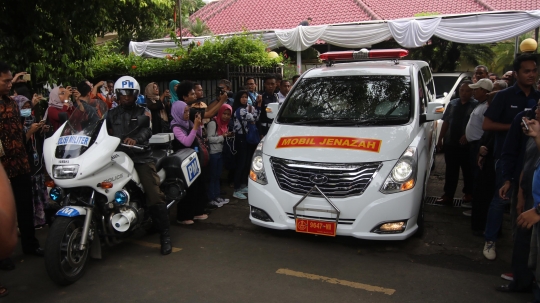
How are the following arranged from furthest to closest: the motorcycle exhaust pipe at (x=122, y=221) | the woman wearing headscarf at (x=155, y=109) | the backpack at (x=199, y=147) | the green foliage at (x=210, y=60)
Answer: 1. the green foliage at (x=210, y=60)
2. the woman wearing headscarf at (x=155, y=109)
3. the backpack at (x=199, y=147)
4. the motorcycle exhaust pipe at (x=122, y=221)

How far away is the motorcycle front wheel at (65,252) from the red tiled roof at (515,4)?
17659mm

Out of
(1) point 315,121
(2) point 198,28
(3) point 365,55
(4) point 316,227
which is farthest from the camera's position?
(2) point 198,28

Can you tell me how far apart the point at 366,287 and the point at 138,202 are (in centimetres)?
250

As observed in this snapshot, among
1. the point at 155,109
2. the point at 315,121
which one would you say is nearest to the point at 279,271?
the point at 315,121

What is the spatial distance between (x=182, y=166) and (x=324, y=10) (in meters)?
15.8

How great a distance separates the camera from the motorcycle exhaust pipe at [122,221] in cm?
438

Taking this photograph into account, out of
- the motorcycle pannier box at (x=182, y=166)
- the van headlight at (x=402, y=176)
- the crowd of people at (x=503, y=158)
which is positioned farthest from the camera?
the motorcycle pannier box at (x=182, y=166)

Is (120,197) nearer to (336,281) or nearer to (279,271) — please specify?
(279,271)

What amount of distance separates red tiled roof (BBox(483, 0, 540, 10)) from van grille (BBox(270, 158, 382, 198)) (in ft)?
50.8

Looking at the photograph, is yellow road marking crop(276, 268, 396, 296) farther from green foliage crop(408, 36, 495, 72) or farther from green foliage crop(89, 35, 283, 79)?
green foliage crop(408, 36, 495, 72)

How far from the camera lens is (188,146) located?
582 centimetres

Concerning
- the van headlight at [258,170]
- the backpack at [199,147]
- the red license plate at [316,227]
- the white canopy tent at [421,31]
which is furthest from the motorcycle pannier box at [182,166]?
the white canopy tent at [421,31]

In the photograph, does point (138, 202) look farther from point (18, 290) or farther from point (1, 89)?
point (1, 89)

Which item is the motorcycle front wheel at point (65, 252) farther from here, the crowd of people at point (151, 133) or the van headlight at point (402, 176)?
the van headlight at point (402, 176)
